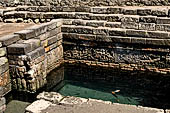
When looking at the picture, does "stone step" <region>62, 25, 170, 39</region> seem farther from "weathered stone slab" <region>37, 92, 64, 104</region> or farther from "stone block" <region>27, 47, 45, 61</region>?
"weathered stone slab" <region>37, 92, 64, 104</region>

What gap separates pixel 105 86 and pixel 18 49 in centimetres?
278

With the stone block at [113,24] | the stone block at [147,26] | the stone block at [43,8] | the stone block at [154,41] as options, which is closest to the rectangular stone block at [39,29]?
the stone block at [43,8]

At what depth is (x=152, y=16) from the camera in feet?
25.6

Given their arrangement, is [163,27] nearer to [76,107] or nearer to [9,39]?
[76,107]

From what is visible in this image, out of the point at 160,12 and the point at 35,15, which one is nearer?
the point at 160,12

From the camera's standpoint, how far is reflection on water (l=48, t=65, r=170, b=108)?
668cm

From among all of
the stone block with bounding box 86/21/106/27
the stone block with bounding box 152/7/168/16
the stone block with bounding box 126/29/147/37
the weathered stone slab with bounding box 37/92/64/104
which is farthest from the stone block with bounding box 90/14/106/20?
the weathered stone slab with bounding box 37/92/64/104

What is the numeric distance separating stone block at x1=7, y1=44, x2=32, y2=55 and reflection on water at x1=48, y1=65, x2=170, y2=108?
62.1 inches

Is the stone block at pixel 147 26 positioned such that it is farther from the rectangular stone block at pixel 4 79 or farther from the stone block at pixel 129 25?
the rectangular stone block at pixel 4 79

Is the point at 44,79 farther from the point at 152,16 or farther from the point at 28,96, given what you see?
the point at 152,16

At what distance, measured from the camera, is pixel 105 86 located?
7.49 m

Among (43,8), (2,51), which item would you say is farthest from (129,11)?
Result: (2,51)

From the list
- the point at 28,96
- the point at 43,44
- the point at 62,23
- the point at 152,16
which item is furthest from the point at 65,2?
the point at 28,96

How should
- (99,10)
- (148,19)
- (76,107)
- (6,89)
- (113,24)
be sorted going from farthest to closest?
(99,10) < (113,24) < (148,19) < (6,89) < (76,107)
